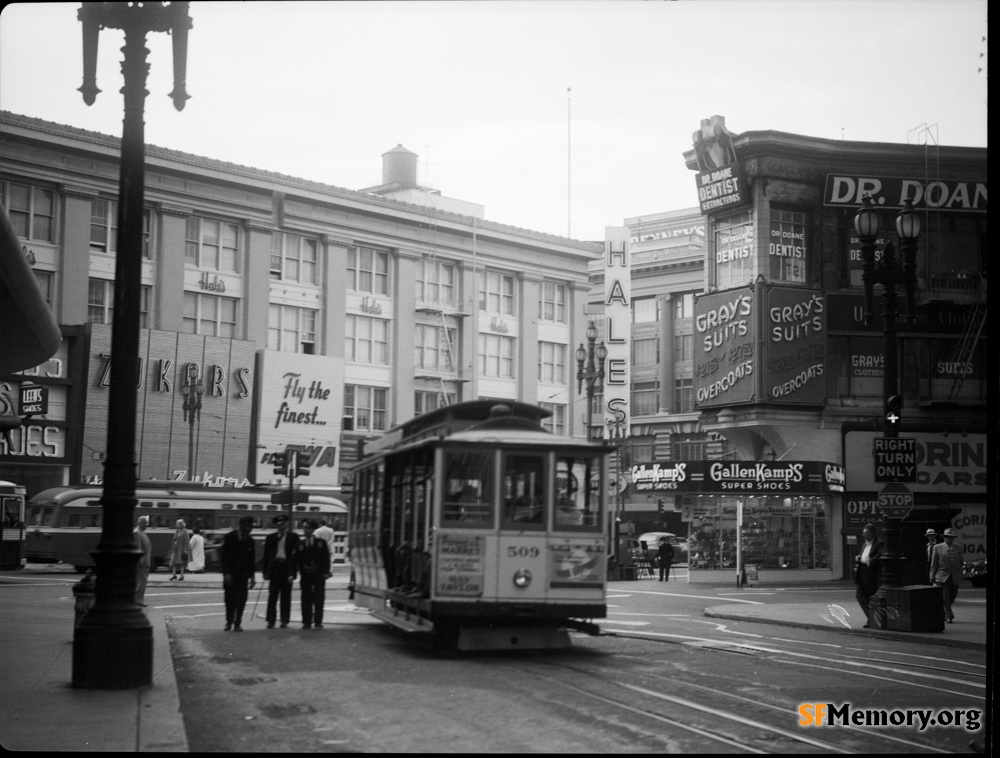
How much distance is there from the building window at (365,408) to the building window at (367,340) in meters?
0.39

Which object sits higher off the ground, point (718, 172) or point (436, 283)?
point (718, 172)

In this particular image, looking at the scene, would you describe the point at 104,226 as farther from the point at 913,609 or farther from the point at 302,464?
the point at 913,609

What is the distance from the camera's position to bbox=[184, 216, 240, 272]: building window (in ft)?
46.3

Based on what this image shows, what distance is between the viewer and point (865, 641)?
Result: 18.9 meters

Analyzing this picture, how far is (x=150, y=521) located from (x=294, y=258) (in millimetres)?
26815

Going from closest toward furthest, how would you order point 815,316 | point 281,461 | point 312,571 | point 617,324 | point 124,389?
point 124,389, point 281,461, point 312,571, point 617,324, point 815,316

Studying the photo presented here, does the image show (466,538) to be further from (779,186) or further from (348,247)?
(779,186)

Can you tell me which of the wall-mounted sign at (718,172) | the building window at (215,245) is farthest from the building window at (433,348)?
the wall-mounted sign at (718,172)

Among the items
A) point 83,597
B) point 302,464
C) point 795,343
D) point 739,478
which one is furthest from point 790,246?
point 739,478

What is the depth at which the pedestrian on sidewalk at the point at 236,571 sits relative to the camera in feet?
62.2

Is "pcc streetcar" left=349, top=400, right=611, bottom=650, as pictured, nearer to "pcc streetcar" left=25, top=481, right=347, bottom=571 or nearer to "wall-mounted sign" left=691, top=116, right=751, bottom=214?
"wall-mounted sign" left=691, top=116, right=751, bottom=214

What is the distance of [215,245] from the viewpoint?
14.5 m

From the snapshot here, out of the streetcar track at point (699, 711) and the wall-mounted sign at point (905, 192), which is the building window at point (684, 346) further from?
the streetcar track at point (699, 711)

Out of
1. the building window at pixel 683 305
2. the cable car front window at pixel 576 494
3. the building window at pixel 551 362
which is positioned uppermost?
the building window at pixel 683 305
